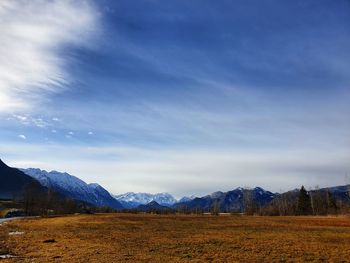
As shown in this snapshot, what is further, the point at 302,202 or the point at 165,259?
the point at 302,202

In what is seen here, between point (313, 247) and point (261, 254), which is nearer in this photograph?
point (261, 254)

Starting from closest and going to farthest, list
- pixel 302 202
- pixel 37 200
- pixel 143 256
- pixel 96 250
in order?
pixel 143 256 → pixel 96 250 → pixel 37 200 → pixel 302 202

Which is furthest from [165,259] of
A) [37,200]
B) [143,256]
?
[37,200]

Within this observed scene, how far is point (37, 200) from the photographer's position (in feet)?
551

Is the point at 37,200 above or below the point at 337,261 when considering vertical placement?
above

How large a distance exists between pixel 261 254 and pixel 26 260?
17.2 m

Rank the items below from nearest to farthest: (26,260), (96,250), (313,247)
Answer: (26,260)
(96,250)
(313,247)

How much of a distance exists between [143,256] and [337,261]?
45.1ft

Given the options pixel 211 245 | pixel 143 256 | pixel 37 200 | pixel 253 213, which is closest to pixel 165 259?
pixel 143 256

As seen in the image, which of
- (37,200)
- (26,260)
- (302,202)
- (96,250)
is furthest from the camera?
(302,202)

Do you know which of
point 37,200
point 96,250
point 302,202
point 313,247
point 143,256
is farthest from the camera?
point 302,202

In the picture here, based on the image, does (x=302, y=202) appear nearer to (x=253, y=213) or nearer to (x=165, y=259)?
(x=253, y=213)

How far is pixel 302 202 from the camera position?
188 m

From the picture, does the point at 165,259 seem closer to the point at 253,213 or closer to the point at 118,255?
the point at 118,255
